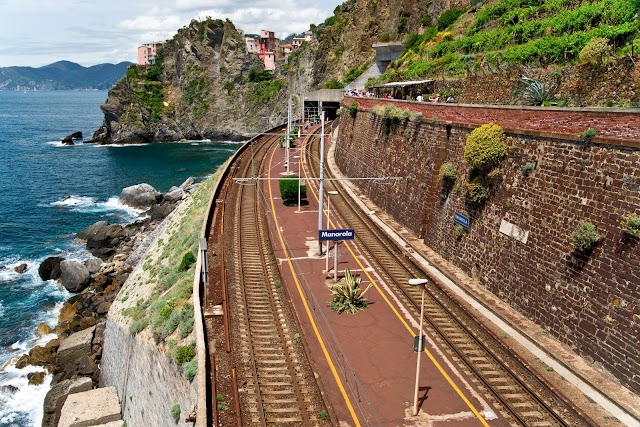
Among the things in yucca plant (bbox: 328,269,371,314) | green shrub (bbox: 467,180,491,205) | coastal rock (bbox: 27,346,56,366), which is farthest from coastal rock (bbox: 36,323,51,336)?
green shrub (bbox: 467,180,491,205)

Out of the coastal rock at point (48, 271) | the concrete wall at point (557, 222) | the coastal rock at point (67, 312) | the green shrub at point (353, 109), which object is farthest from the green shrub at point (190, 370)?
the green shrub at point (353, 109)

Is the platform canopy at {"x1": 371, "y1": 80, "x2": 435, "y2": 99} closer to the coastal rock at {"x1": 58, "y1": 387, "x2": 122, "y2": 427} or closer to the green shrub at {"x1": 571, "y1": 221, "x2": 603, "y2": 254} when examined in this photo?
the green shrub at {"x1": 571, "y1": 221, "x2": 603, "y2": 254}

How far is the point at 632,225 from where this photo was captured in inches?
524

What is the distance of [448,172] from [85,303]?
26.2 m

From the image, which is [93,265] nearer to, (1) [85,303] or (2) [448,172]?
(1) [85,303]

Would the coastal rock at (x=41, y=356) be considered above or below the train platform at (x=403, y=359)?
below

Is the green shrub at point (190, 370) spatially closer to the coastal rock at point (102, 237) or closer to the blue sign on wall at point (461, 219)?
the blue sign on wall at point (461, 219)

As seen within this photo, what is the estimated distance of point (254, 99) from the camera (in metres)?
117

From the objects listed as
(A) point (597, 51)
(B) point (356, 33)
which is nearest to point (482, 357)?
(A) point (597, 51)

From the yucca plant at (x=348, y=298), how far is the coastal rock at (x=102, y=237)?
30574mm

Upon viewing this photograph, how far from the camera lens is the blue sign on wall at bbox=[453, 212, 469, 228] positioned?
21.5 meters

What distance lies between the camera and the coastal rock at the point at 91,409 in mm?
20359

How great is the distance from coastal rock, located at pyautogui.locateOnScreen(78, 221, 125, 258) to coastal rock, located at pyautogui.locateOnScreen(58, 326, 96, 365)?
16.1 metres

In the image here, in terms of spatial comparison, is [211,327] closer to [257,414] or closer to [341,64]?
[257,414]
